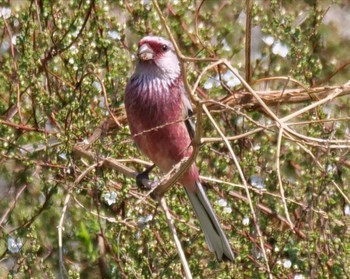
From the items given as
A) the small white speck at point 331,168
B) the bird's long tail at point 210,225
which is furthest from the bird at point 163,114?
the small white speck at point 331,168

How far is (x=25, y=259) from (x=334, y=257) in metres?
1.32

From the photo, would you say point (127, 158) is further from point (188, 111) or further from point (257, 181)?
point (257, 181)

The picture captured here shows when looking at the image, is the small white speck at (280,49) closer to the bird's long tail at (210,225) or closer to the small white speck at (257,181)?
the small white speck at (257,181)

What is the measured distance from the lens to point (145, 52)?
4.74 metres

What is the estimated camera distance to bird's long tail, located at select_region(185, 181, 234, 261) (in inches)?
181

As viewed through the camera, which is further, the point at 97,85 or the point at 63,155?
the point at 97,85

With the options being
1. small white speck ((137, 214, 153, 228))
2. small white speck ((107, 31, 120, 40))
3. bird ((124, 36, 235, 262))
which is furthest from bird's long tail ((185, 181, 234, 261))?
small white speck ((107, 31, 120, 40))

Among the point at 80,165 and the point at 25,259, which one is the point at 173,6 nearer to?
the point at 80,165

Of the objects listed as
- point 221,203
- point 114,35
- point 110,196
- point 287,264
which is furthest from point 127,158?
point 287,264

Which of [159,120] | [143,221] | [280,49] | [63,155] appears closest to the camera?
[143,221]

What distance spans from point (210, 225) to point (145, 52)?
0.83m

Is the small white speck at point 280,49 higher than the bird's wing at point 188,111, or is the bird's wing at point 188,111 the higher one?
the small white speck at point 280,49

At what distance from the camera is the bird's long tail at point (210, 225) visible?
459 cm

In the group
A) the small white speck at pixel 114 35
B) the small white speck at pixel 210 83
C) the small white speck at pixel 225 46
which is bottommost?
the small white speck at pixel 210 83
